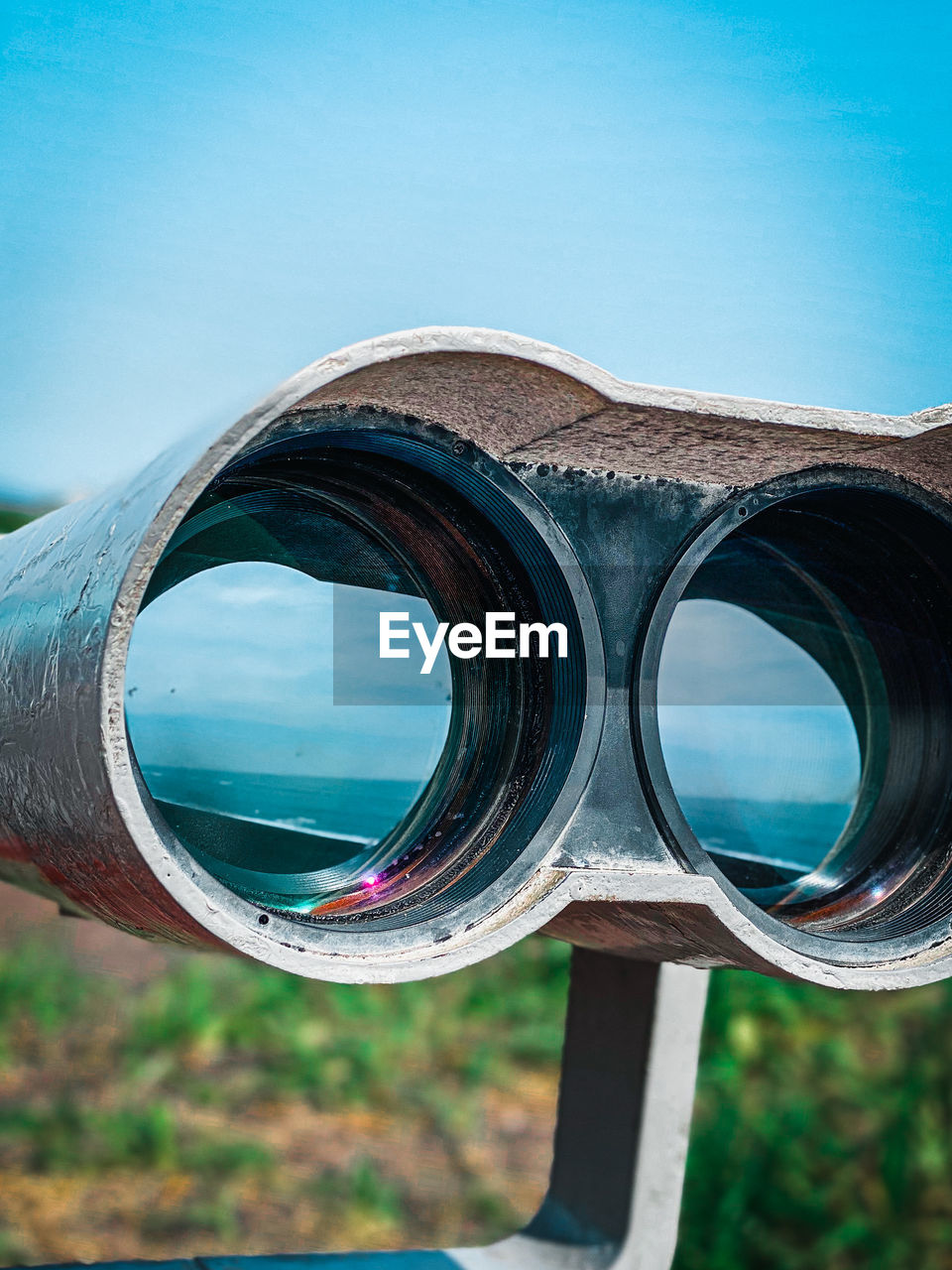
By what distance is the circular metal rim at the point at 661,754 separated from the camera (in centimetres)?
131

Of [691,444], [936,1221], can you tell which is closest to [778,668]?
[691,444]

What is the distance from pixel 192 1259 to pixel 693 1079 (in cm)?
79

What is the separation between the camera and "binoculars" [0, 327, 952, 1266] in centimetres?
113

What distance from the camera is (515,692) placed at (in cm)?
150

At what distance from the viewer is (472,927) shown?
48.1 inches

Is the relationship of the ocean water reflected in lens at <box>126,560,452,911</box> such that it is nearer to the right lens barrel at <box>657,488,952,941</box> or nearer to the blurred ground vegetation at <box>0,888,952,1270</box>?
the right lens barrel at <box>657,488,952,941</box>

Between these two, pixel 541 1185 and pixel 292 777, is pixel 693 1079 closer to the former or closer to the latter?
pixel 292 777

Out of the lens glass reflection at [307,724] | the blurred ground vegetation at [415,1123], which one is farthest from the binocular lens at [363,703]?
the blurred ground vegetation at [415,1123]

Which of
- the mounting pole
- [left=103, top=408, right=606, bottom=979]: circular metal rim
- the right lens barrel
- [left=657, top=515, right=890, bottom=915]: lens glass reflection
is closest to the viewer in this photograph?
[left=103, top=408, right=606, bottom=979]: circular metal rim

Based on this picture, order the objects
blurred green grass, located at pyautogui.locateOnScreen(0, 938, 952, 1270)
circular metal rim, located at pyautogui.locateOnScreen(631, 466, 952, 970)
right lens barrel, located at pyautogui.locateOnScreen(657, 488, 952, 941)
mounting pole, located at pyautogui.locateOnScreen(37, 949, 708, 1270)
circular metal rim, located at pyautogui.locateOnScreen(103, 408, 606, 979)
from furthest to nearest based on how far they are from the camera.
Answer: blurred green grass, located at pyautogui.locateOnScreen(0, 938, 952, 1270) → mounting pole, located at pyautogui.locateOnScreen(37, 949, 708, 1270) → right lens barrel, located at pyautogui.locateOnScreen(657, 488, 952, 941) → circular metal rim, located at pyautogui.locateOnScreen(631, 466, 952, 970) → circular metal rim, located at pyautogui.locateOnScreen(103, 408, 606, 979)

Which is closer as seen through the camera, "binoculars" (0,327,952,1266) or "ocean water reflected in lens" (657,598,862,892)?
"binoculars" (0,327,952,1266)

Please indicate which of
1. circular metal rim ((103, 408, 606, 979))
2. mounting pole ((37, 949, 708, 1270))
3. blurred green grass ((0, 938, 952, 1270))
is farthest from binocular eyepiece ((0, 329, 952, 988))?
blurred green grass ((0, 938, 952, 1270))

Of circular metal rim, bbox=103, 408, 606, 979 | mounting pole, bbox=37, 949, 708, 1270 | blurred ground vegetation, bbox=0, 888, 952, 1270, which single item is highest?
circular metal rim, bbox=103, 408, 606, 979

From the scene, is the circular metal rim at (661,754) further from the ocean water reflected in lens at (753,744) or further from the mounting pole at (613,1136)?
the mounting pole at (613,1136)
